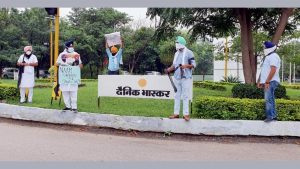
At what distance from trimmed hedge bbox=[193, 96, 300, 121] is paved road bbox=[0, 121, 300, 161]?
0.76 meters

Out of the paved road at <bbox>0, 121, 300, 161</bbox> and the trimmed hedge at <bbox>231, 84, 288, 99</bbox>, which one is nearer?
the paved road at <bbox>0, 121, 300, 161</bbox>

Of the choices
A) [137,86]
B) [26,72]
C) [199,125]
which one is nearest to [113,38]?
[26,72]

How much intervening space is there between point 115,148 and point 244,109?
2976mm

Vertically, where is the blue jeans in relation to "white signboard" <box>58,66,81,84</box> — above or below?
below

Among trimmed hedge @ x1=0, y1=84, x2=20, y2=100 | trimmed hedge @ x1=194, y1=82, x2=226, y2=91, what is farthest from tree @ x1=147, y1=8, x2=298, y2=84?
trimmed hedge @ x1=0, y1=84, x2=20, y2=100

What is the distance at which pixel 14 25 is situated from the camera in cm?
4016

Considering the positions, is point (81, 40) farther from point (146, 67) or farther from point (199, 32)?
point (199, 32)

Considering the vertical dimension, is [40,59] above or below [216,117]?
above

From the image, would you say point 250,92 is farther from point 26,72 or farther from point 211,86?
point 211,86

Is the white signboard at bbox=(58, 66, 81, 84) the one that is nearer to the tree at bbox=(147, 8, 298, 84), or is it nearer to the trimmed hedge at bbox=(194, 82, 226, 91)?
the tree at bbox=(147, 8, 298, 84)

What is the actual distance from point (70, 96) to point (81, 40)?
31.0 m

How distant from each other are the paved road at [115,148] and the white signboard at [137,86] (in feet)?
5.21

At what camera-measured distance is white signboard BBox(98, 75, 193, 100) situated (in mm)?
8867

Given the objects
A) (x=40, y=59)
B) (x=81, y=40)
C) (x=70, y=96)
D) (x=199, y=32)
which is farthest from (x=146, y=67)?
(x=70, y=96)
